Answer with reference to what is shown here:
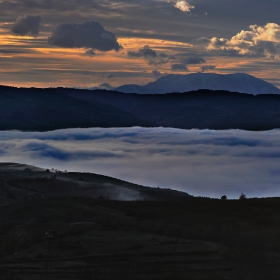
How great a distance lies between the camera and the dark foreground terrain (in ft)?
126

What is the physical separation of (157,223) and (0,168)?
241 feet

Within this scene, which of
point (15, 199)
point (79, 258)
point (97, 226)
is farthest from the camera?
point (15, 199)

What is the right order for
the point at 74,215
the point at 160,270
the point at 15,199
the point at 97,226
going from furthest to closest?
1. the point at 15,199
2. the point at 74,215
3. the point at 97,226
4. the point at 160,270

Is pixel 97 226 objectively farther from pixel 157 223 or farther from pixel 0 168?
pixel 0 168

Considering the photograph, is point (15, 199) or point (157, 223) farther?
point (15, 199)

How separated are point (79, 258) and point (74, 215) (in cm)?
1665

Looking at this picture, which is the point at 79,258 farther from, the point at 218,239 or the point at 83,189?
the point at 83,189

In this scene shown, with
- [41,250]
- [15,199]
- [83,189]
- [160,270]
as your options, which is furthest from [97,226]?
[83,189]

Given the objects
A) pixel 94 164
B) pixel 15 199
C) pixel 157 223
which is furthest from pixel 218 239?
pixel 94 164

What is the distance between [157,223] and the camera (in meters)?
52.6

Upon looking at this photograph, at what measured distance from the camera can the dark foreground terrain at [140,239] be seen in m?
38.4

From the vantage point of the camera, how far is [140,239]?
46.8m

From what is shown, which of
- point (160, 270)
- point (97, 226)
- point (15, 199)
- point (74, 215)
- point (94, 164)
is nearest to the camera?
point (160, 270)

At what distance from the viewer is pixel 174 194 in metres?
97.1
